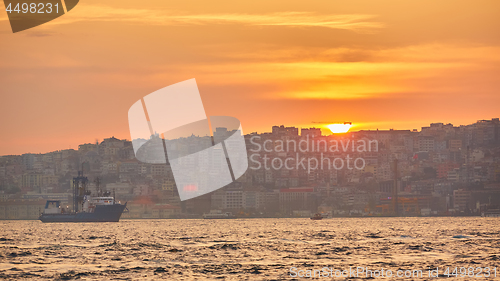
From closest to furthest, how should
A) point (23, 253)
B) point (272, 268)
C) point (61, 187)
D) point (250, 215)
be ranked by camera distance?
point (272, 268) < point (23, 253) < point (250, 215) < point (61, 187)

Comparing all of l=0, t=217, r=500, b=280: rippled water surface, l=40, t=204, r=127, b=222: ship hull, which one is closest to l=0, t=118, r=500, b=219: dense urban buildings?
l=40, t=204, r=127, b=222: ship hull

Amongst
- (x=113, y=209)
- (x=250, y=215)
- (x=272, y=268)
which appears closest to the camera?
(x=272, y=268)

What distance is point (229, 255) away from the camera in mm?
37969

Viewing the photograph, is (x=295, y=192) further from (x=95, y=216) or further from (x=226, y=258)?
(x=226, y=258)

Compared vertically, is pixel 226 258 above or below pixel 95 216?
below

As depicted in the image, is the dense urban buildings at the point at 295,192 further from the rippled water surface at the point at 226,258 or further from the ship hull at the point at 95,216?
the rippled water surface at the point at 226,258

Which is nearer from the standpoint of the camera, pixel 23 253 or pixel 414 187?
pixel 23 253

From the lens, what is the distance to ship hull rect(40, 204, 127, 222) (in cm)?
11844

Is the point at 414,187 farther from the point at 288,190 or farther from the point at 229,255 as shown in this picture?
the point at 229,255

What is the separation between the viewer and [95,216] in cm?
11875

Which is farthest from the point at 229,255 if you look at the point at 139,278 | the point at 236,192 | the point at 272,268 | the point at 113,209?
the point at 236,192

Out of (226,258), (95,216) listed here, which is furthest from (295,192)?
(226,258)

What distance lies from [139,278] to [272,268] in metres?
6.15

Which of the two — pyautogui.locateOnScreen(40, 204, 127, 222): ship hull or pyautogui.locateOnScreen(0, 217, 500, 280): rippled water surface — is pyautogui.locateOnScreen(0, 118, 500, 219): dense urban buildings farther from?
pyautogui.locateOnScreen(0, 217, 500, 280): rippled water surface
